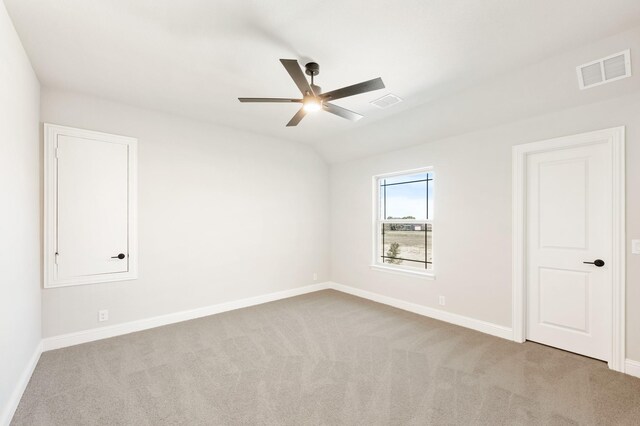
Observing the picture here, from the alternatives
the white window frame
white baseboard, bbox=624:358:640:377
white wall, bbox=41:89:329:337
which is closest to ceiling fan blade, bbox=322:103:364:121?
the white window frame

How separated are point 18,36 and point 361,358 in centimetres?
399

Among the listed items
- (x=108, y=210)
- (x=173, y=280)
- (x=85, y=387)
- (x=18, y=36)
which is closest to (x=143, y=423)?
(x=85, y=387)

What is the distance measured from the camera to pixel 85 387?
246cm

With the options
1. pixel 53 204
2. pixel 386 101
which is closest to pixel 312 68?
pixel 386 101

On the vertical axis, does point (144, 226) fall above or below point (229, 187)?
below

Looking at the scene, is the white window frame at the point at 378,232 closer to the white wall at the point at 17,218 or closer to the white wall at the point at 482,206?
the white wall at the point at 482,206

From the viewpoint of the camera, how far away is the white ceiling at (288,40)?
202 cm

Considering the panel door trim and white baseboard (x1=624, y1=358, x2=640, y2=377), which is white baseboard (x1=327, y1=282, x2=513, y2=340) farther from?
the panel door trim

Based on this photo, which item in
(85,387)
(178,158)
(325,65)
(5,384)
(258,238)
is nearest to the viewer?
(5,384)

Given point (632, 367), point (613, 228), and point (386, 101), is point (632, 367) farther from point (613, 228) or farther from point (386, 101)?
point (386, 101)

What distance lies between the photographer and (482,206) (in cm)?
370

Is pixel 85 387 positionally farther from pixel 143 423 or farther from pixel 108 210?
pixel 108 210

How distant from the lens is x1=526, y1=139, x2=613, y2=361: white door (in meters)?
2.89

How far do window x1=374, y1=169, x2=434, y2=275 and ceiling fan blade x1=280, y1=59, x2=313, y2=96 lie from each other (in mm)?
2572
